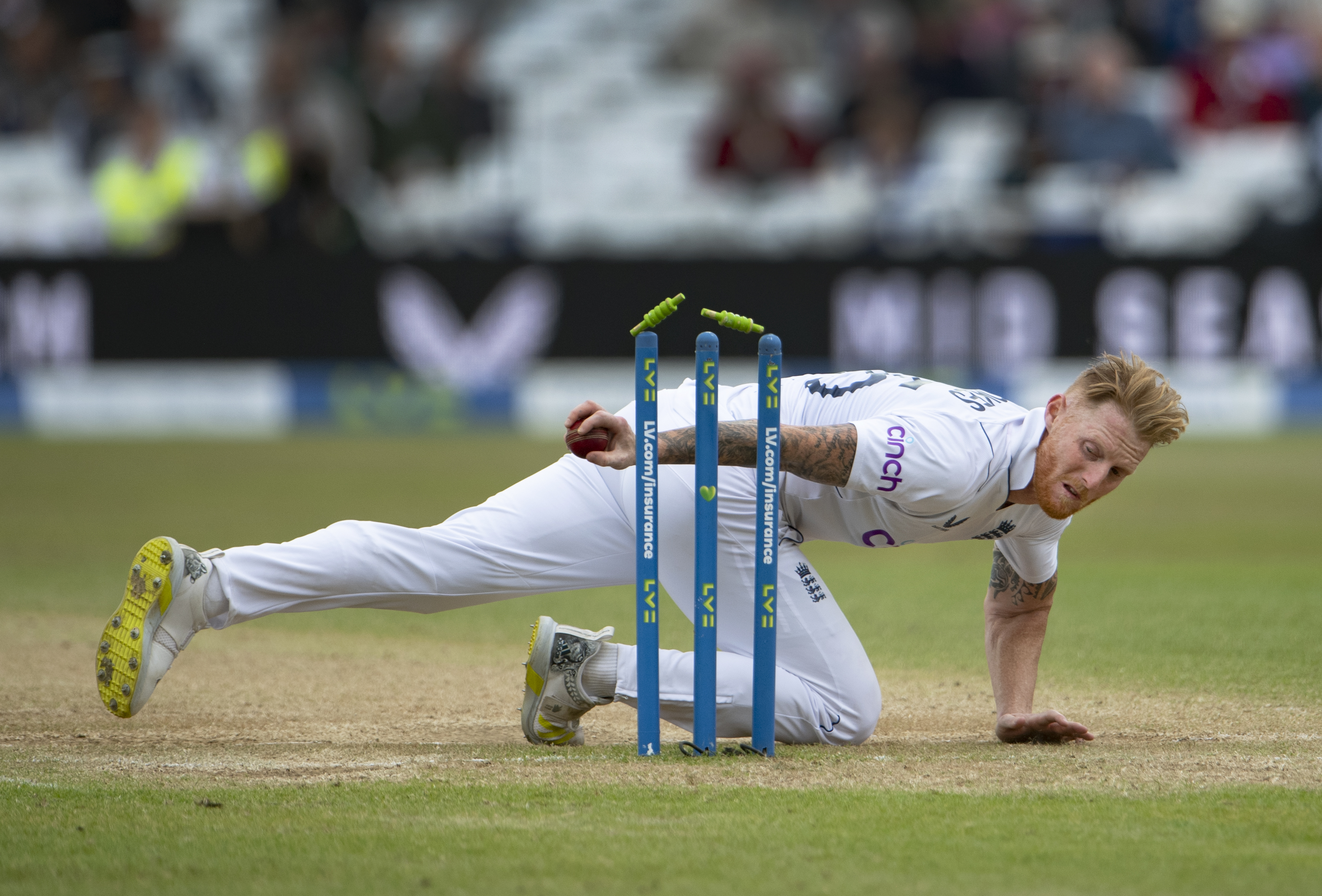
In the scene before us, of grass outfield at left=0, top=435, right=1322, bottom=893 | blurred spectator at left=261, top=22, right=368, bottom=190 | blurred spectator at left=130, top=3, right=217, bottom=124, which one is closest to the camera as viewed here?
grass outfield at left=0, top=435, right=1322, bottom=893

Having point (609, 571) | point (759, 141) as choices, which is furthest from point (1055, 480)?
point (759, 141)

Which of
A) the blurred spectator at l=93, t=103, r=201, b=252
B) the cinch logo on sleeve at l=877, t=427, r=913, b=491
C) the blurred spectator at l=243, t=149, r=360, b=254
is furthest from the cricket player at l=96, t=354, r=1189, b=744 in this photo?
the blurred spectator at l=93, t=103, r=201, b=252

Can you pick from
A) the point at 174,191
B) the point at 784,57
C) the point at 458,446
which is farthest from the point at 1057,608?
the point at 784,57

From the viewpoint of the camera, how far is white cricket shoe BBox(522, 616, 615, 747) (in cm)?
457

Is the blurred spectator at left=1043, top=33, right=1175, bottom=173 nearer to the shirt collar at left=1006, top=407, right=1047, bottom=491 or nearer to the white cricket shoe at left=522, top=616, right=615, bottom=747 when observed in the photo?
the shirt collar at left=1006, top=407, right=1047, bottom=491

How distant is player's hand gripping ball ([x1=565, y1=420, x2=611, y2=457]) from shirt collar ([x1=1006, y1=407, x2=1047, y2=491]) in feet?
3.50

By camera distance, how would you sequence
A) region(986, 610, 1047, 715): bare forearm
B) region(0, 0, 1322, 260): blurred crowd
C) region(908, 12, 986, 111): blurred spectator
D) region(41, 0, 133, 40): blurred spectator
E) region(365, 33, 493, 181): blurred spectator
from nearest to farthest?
1. region(986, 610, 1047, 715): bare forearm
2. region(0, 0, 1322, 260): blurred crowd
3. region(365, 33, 493, 181): blurred spectator
4. region(908, 12, 986, 111): blurred spectator
5. region(41, 0, 133, 40): blurred spectator

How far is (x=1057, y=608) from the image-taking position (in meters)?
7.75

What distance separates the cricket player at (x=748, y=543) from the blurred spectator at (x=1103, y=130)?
44.0 ft

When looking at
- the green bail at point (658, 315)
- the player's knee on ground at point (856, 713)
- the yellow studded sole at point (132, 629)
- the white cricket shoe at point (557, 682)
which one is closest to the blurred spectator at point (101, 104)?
the yellow studded sole at point (132, 629)

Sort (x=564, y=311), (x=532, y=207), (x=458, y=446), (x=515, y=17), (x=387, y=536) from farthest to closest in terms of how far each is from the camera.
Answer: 1. (x=515, y=17)
2. (x=532, y=207)
3. (x=564, y=311)
4. (x=458, y=446)
5. (x=387, y=536)

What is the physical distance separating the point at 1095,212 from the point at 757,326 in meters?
13.6

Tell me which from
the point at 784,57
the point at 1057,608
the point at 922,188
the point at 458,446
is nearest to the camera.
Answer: the point at 1057,608

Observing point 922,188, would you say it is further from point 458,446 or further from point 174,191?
point 174,191
